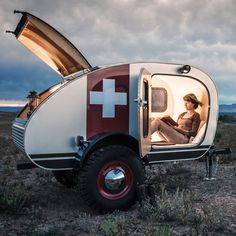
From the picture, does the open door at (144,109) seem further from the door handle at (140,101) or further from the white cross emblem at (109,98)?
the white cross emblem at (109,98)

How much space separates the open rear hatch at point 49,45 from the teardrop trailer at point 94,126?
0.02 meters

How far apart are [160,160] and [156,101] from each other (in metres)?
2.32

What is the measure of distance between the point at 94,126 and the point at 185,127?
2841 millimetres

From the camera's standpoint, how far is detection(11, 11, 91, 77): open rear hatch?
24.1 ft

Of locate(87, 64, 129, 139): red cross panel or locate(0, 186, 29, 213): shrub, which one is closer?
locate(0, 186, 29, 213): shrub

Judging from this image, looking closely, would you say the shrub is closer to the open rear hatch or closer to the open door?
the open door

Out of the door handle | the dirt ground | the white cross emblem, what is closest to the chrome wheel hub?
the dirt ground

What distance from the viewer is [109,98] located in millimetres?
7309

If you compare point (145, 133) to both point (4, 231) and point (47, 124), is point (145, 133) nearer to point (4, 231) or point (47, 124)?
point (47, 124)

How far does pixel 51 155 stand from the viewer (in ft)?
22.8

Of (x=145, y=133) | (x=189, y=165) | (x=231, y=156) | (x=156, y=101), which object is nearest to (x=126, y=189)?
(x=145, y=133)

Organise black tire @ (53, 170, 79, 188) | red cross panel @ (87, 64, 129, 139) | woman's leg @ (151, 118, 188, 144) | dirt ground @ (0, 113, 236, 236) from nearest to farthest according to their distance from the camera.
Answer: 1. dirt ground @ (0, 113, 236, 236)
2. red cross panel @ (87, 64, 129, 139)
3. woman's leg @ (151, 118, 188, 144)
4. black tire @ (53, 170, 79, 188)

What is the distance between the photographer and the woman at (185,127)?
8.95 metres

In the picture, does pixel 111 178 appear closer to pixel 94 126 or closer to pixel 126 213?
pixel 126 213
